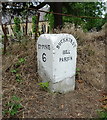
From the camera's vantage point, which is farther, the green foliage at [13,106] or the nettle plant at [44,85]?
the nettle plant at [44,85]

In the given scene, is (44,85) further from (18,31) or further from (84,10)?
(84,10)

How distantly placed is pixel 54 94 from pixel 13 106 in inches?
31.3

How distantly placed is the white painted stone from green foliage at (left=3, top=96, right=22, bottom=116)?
2.32 feet

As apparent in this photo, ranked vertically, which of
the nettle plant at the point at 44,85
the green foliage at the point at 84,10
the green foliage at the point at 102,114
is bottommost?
the green foliage at the point at 102,114

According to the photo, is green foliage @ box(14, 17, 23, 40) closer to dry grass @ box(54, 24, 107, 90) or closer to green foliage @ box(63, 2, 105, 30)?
dry grass @ box(54, 24, 107, 90)

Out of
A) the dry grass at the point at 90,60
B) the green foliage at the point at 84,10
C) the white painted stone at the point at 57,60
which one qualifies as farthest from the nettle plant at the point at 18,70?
the green foliage at the point at 84,10

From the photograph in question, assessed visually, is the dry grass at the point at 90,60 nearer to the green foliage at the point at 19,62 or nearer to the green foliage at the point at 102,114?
the green foliage at the point at 102,114

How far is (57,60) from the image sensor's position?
9.59 ft

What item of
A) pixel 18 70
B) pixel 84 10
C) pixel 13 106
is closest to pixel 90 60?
pixel 18 70

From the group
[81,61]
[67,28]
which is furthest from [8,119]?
[67,28]

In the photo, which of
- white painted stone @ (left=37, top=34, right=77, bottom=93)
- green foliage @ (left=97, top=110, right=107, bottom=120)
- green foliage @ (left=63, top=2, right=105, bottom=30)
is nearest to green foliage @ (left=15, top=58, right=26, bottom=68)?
white painted stone @ (left=37, top=34, right=77, bottom=93)

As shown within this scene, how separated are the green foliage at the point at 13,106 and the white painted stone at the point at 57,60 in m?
0.71

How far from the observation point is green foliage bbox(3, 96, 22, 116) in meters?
2.28

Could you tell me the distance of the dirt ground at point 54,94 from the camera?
2512 mm
